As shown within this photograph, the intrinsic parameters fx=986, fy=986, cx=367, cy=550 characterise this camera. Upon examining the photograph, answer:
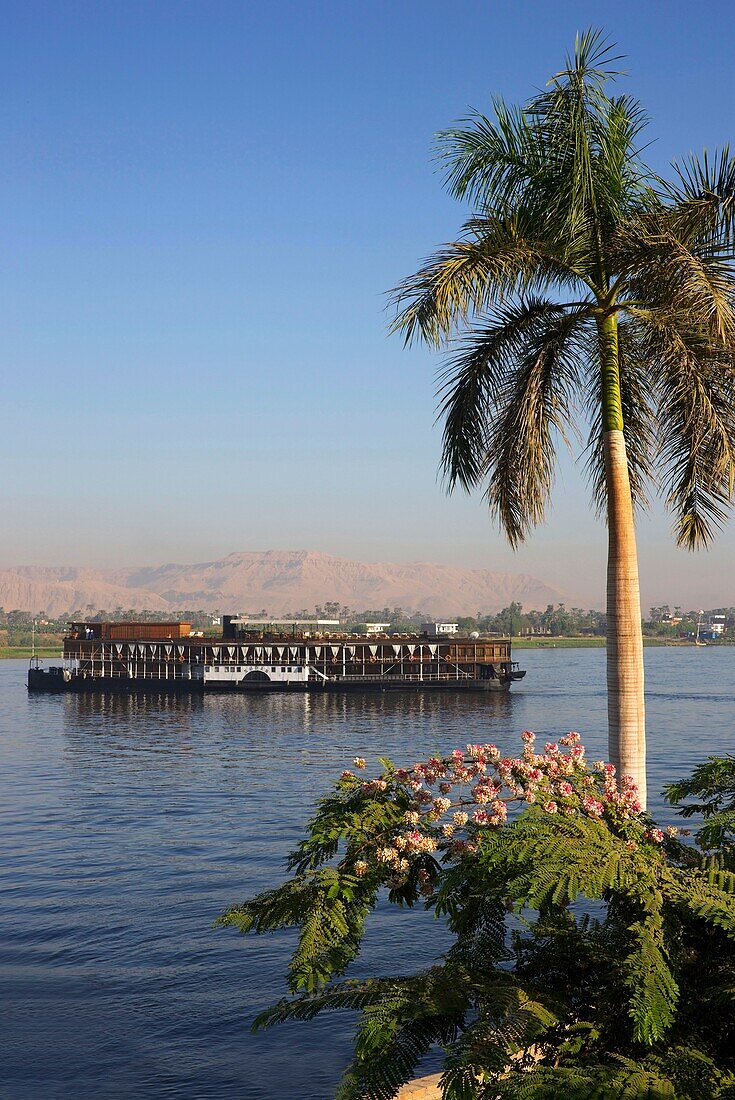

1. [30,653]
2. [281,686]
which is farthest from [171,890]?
[30,653]

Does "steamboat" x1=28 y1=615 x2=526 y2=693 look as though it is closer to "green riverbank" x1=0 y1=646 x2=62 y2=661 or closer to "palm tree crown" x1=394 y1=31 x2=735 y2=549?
"palm tree crown" x1=394 y1=31 x2=735 y2=549

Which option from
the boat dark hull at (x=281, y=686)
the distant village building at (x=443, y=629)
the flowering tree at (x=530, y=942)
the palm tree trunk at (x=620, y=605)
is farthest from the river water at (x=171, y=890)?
the distant village building at (x=443, y=629)

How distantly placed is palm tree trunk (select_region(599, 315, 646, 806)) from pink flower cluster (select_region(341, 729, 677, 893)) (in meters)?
2.12

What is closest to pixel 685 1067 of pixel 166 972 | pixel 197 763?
pixel 166 972

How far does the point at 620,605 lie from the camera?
35.1ft

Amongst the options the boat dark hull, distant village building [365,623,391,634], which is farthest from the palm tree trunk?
distant village building [365,623,391,634]

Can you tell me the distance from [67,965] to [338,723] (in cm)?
4805

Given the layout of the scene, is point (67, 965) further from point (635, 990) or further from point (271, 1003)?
point (635, 990)

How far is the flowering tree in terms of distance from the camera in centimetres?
560

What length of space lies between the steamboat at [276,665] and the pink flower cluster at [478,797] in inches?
3103

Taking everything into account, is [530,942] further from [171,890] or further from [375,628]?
[375,628]

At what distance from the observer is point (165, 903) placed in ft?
72.9

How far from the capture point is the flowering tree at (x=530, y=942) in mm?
5598

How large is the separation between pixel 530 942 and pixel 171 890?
57.7 ft
